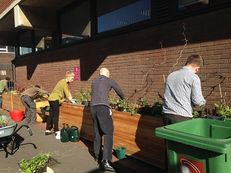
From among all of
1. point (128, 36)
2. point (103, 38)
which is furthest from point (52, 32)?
point (128, 36)

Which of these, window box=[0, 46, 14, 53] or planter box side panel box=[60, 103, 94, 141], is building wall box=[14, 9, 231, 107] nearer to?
planter box side panel box=[60, 103, 94, 141]

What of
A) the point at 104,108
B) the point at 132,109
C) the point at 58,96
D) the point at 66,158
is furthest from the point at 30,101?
the point at 104,108

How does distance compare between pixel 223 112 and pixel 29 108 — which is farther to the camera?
pixel 29 108

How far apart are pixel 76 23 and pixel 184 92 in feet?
26.6

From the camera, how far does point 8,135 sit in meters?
7.44

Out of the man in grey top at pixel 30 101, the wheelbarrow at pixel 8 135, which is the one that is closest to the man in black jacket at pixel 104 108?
the wheelbarrow at pixel 8 135

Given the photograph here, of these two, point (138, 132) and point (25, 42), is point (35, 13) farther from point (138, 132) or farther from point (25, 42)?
point (138, 132)

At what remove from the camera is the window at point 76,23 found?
11711 millimetres

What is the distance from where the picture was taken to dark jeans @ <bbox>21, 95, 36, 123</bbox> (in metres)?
11.6

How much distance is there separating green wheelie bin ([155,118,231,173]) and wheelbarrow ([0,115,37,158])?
3.83 metres

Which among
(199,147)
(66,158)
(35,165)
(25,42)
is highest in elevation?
(25,42)

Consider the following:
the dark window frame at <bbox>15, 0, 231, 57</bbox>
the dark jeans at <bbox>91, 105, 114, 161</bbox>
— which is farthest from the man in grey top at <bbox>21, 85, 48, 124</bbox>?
the dark jeans at <bbox>91, 105, 114, 161</bbox>

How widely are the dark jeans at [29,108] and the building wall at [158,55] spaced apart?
1580 millimetres

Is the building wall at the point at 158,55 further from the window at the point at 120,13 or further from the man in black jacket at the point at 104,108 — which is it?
the man in black jacket at the point at 104,108
